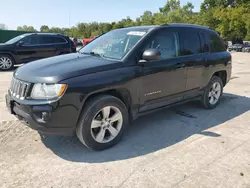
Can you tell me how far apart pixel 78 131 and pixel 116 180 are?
87cm

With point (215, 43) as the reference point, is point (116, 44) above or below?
below

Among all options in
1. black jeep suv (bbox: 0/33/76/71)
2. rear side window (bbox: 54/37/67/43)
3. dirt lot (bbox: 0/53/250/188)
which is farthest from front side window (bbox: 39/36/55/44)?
dirt lot (bbox: 0/53/250/188)

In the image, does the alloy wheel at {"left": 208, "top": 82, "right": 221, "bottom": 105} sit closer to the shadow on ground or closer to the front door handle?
the shadow on ground

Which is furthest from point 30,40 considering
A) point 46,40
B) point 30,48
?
point 46,40

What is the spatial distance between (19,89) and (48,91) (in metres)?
0.55

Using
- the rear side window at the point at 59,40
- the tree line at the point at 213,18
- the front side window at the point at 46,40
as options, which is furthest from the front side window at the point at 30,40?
the tree line at the point at 213,18

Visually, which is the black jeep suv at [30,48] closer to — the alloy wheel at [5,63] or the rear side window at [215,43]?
the alloy wheel at [5,63]

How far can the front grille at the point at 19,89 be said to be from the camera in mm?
3217

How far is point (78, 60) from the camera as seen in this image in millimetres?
3740

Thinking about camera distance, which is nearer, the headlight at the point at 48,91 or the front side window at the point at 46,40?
the headlight at the point at 48,91

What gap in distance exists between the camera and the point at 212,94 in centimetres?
558

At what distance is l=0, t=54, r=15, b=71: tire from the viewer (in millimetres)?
10992

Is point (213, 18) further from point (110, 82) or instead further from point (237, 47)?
point (110, 82)

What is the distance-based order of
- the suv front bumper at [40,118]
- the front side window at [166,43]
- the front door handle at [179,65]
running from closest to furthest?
the suv front bumper at [40,118] < the front side window at [166,43] < the front door handle at [179,65]
